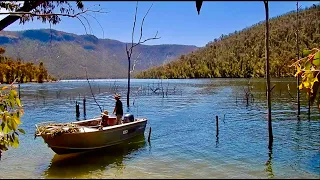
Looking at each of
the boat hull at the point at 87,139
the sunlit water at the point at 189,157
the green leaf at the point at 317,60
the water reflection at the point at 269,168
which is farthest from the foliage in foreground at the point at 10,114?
the water reflection at the point at 269,168

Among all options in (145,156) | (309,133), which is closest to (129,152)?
(145,156)

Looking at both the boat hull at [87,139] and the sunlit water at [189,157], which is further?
the boat hull at [87,139]

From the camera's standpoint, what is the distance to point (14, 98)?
9312mm

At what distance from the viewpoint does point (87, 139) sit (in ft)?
53.3

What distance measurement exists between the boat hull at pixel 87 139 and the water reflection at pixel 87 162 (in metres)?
0.34

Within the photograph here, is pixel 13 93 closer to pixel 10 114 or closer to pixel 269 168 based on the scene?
pixel 10 114

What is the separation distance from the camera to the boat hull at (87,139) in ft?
50.8

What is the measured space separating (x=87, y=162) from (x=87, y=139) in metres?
1.15

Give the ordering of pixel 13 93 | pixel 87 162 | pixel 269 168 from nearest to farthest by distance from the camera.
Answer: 1. pixel 13 93
2. pixel 269 168
3. pixel 87 162

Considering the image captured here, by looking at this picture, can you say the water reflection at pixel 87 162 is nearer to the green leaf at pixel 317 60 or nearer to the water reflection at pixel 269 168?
the water reflection at pixel 269 168

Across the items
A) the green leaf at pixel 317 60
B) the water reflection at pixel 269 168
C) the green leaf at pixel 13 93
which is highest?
the green leaf at pixel 317 60

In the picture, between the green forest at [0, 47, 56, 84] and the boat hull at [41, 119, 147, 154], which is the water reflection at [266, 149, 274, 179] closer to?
the boat hull at [41, 119, 147, 154]

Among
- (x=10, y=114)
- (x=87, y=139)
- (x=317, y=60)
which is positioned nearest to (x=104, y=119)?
(x=87, y=139)

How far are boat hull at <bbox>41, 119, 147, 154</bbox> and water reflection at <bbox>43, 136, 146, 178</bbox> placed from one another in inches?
13.2
